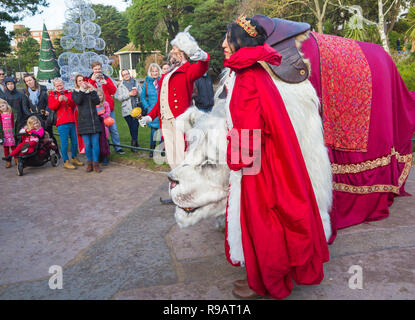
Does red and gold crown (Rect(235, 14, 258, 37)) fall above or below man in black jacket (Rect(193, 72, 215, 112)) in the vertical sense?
above

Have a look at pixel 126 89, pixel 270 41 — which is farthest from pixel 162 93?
pixel 126 89

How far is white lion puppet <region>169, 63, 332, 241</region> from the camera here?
272 cm

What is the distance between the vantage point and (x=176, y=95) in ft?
14.2

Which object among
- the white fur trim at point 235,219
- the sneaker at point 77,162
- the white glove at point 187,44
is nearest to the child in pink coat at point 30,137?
the sneaker at point 77,162

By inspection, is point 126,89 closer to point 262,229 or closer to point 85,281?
point 85,281

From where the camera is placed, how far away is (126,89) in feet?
26.1

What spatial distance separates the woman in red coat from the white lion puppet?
1.27 ft

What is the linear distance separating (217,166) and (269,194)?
0.59m

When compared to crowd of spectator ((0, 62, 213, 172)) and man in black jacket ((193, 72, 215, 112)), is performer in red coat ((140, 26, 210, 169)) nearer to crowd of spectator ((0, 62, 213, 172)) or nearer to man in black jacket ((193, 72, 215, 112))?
crowd of spectator ((0, 62, 213, 172))

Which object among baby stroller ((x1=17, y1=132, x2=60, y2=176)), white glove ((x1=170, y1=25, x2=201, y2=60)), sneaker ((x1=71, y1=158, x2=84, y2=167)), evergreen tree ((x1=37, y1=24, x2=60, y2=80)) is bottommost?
sneaker ((x1=71, y1=158, x2=84, y2=167))

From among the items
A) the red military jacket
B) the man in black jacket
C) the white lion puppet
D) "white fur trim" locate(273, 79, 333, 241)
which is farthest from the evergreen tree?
"white fur trim" locate(273, 79, 333, 241)

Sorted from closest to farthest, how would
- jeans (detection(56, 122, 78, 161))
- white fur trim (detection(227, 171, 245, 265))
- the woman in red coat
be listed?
the woman in red coat, white fur trim (detection(227, 171, 245, 265)), jeans (detection(56, 122, 78, 161))

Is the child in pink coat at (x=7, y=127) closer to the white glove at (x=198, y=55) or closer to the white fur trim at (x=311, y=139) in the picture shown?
the white glove at (x=198, y=55)

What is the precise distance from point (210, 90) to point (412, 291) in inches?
193
